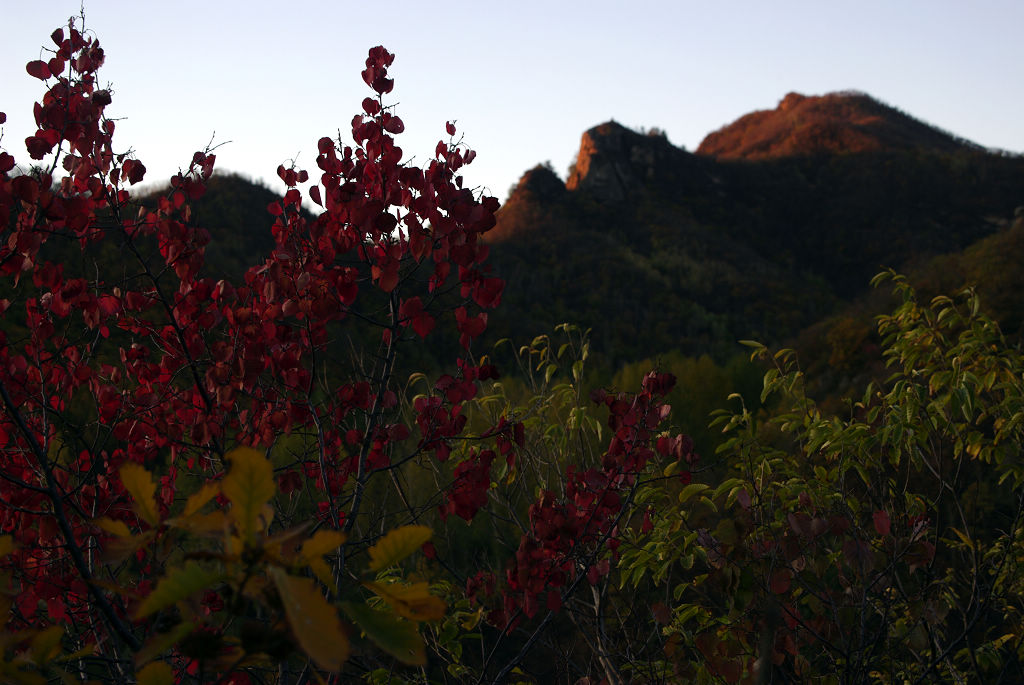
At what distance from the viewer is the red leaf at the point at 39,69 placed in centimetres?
192

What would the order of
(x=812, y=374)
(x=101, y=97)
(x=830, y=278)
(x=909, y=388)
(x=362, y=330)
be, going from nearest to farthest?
(x=101, y=97) < (x=909, y=388) < (x=812, y=374) < (x=362, y=330) < (x=830, y=278)

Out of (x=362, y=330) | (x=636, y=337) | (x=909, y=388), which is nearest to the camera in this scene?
(x=909, y=388)

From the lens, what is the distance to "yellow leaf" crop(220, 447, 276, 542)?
59cm

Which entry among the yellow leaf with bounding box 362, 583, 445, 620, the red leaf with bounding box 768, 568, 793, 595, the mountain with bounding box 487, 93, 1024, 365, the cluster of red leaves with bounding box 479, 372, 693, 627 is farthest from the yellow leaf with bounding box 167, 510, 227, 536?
the mountain with bounding box 487, 93, 1024, 365

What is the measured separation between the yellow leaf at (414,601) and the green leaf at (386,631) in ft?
0.07

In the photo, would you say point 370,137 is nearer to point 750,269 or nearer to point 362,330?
point 362,330

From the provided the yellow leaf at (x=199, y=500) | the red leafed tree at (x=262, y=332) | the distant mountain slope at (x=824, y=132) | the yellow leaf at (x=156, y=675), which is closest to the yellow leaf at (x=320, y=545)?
the yellow leaf at (x=199, y=500)

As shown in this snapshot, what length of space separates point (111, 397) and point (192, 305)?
0.48 m

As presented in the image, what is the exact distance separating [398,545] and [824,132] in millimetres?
63768

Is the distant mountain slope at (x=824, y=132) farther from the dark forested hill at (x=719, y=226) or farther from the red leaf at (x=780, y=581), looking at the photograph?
the red leaf at (x=780, y=581)

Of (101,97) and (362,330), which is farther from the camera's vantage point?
(362,330)

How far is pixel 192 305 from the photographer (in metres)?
1.91

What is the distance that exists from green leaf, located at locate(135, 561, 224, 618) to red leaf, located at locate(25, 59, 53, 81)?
1867 millimetres

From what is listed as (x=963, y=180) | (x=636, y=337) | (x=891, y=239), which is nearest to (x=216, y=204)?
(x=636, y=337)
